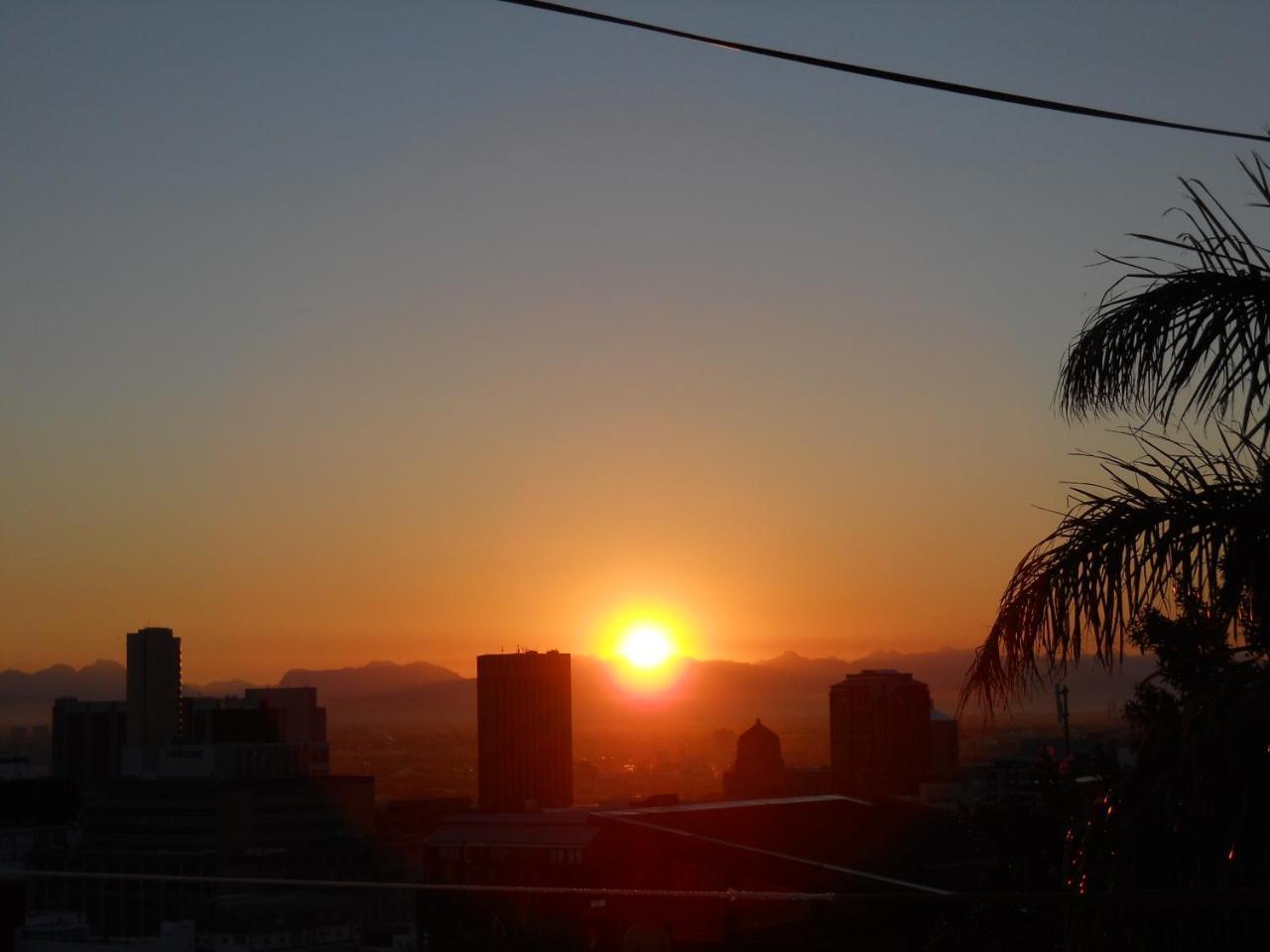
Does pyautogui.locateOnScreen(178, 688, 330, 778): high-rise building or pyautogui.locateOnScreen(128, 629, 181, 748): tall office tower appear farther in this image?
pyautogui.locateOnScreen(128, 629, 181, 748): tall office tower

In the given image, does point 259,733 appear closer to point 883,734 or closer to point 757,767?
point 757,767

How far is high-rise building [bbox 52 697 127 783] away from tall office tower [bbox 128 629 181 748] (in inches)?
115

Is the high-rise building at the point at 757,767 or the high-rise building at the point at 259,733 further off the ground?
the high-rise building at the point at 259,733

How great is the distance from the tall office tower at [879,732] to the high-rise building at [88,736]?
89868 mm

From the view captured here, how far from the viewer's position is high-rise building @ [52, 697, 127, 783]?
185 meters

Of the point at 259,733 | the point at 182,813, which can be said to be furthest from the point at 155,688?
the point at 182,813

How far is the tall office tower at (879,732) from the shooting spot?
150m

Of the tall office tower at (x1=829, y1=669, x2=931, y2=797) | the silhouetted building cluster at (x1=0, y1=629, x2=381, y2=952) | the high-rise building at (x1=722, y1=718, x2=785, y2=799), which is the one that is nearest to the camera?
the silhouetted building cluster at (x1=0, y1=629, x2=381, y2=952)

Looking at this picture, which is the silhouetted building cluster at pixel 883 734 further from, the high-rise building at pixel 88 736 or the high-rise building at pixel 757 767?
the high-rise building at pixel 88 736

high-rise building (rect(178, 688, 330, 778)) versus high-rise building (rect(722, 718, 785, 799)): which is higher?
high-rise building (rect(178, 688, 330, 778))

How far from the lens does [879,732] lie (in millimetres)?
165125

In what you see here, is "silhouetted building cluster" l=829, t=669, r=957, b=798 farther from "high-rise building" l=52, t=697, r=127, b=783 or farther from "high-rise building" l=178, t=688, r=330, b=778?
"high-rise building" l=52, t=697, r=127, b=783

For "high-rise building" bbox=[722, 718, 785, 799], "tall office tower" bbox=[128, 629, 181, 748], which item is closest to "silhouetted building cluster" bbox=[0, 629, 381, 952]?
"tall office tower" bbox=[128, 629, 181, 748]

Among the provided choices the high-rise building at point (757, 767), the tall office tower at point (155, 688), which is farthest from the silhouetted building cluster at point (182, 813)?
the high-rise building at point (757, 767)
